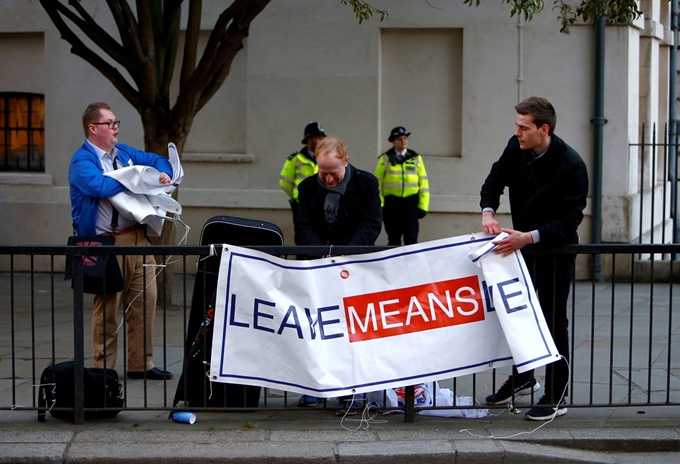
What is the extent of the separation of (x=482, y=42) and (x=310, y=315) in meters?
8.12

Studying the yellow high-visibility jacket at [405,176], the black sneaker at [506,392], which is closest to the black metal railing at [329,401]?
the black sneaker at [506,392]

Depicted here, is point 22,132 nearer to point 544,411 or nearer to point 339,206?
point 339,206

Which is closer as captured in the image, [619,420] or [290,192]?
[619,420]

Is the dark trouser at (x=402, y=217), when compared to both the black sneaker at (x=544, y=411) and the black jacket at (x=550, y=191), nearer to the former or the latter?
the black jacket at (x=550, y=191)

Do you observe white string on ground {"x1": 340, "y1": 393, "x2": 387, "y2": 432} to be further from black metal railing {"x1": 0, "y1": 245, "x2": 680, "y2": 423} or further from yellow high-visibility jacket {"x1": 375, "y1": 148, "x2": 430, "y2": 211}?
yellow high-visibility jacket {"x1": 375, "y1": 148, "x2": 430, "y2": 211}

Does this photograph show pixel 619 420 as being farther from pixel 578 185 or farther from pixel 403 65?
pixel 403 65

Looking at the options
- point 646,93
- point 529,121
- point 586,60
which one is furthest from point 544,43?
point 529,121

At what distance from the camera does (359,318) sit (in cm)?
604

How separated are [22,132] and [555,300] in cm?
1061

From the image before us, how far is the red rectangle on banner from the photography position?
19.8ft

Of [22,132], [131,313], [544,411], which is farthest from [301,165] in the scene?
[544,411]

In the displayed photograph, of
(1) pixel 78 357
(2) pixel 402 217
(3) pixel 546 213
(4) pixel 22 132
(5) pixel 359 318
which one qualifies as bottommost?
(1) pixel 78 357

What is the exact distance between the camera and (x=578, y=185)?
20.1 ft

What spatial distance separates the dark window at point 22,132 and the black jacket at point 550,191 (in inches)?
390
